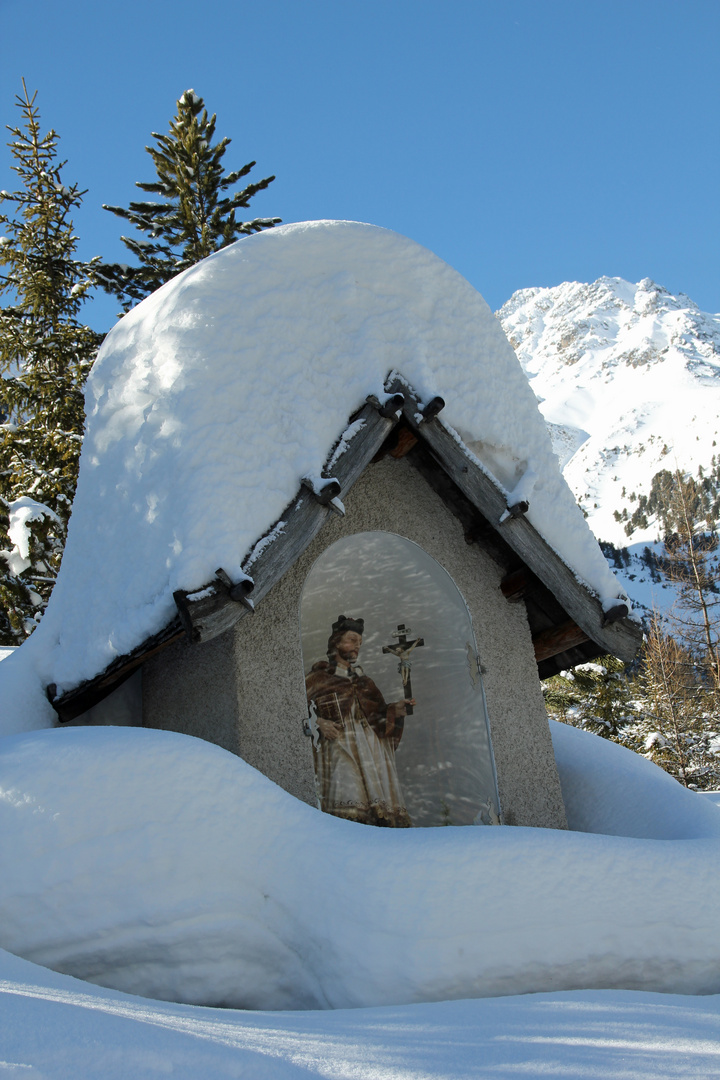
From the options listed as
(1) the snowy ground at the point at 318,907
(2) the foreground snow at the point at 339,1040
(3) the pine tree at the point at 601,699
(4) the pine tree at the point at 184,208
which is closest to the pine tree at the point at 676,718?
(3) the pine tree at the point at 601,699

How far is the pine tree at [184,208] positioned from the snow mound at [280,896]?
41.6 feet

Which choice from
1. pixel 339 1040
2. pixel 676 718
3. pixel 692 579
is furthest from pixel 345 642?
pixel 692 579

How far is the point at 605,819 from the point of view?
236 inches

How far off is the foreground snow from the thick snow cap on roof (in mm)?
1935

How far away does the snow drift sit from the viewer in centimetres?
438

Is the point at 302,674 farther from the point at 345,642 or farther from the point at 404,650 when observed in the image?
the point at 404,650

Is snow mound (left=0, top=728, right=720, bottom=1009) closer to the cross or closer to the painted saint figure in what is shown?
the painted saint figure

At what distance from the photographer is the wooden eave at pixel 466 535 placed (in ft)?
13.5

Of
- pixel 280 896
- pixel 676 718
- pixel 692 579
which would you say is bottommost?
pixel 676 718

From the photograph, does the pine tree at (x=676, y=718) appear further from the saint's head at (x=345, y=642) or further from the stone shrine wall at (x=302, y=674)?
the saint's head at (x=345, y=642)

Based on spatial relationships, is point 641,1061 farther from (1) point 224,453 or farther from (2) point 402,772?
(2) point 402,772

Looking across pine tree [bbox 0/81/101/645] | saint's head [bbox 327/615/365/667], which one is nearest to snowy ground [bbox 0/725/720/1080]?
saint's head [bbox 327/615/365/667]

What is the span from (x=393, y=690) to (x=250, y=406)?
280 cm

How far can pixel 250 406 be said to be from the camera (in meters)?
4.64
